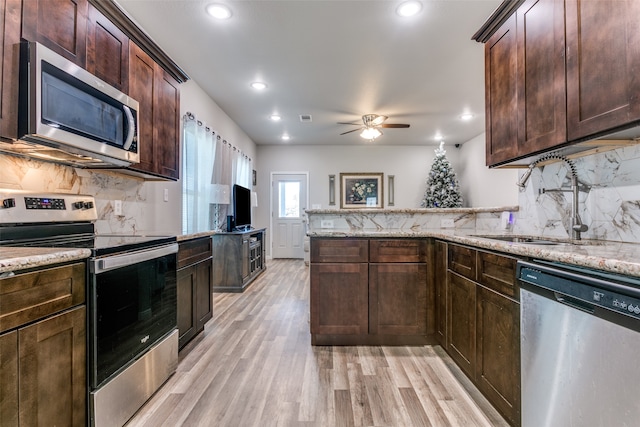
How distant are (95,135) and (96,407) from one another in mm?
1324

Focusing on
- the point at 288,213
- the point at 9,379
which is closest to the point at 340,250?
the point at 9,379

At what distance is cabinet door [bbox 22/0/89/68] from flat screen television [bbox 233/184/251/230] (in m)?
Result: 2.86

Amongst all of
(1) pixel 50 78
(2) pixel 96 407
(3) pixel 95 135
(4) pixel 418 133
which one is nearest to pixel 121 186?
(3) pixel 95 135

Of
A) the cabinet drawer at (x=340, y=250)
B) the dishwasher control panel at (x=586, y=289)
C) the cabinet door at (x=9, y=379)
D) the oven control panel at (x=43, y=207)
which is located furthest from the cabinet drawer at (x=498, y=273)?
the oven control panel at (x=43, y=207)

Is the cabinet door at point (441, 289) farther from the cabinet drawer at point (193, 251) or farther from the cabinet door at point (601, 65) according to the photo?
the cabinet drawer at point (193, 251)

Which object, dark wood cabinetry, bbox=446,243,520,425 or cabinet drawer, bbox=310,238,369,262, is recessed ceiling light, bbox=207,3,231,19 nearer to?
cabinet drawer, bbox=310,238,369,262

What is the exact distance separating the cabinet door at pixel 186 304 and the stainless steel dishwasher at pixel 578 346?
207 cm

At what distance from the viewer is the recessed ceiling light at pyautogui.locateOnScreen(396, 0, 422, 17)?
2.22 m

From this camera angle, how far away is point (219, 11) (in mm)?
2281

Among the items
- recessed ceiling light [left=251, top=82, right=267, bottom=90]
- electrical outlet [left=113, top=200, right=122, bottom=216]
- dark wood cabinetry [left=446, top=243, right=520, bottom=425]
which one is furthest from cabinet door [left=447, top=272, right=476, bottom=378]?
recessed ceiling light [left=251, top=82, right=267, bottom=90]

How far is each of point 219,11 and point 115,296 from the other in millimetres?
2109

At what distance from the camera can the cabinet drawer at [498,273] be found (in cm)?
141

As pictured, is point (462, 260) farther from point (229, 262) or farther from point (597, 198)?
point (229, 262)

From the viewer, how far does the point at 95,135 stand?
5.36ft
